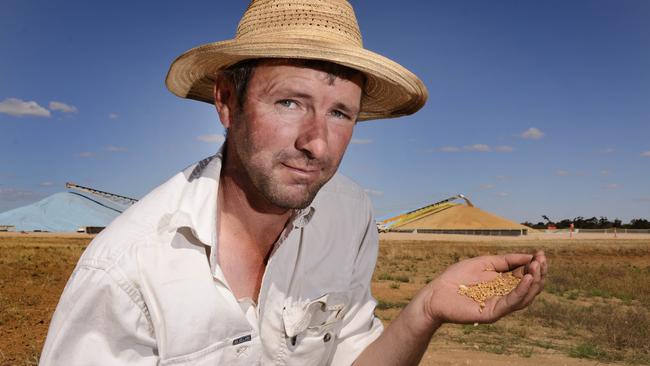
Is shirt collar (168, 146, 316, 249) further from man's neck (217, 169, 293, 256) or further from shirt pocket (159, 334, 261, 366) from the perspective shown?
shirt pocket (159, 334, 261, 366)

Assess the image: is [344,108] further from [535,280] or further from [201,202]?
[535,280]

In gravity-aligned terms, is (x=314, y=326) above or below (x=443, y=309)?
below

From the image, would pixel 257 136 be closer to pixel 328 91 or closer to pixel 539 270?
pixel 328 91

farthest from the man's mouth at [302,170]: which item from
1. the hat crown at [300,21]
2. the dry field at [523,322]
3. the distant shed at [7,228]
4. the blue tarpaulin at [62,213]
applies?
the distant shed at [7,228]

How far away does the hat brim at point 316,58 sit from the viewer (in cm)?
216

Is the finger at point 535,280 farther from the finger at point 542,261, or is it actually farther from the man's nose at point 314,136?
the man's nose at point 314,136

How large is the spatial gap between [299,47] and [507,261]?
120cm

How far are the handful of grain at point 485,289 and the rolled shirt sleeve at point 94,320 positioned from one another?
122 cm

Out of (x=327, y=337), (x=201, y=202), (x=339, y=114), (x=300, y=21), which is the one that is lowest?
(x=327, y=337)

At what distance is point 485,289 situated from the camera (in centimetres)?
222

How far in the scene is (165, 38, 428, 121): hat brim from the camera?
7.10ft

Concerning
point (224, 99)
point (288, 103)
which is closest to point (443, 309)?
point (288, 103)

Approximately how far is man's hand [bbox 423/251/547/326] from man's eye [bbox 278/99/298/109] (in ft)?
3.02

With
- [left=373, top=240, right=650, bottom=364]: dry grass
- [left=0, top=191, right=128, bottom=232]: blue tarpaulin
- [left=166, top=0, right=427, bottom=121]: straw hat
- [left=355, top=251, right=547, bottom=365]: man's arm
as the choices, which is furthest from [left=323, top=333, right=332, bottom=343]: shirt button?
[left=0, top=191, right=128, bottom=232]: blue tarpaulin
